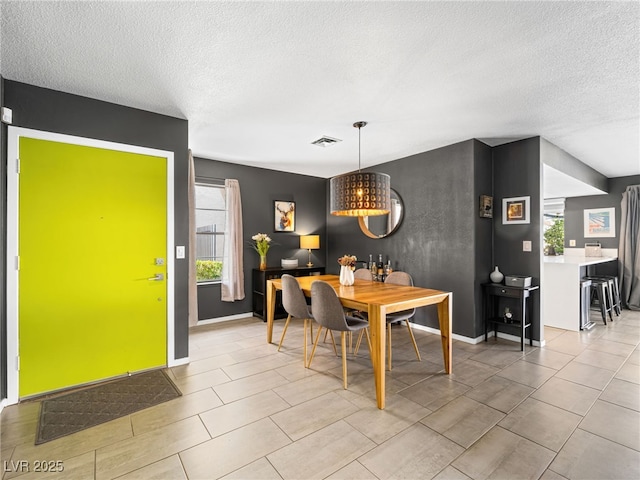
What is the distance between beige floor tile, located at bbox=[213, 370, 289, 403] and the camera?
2.50 metres

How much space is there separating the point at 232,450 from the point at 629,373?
11.7 ft

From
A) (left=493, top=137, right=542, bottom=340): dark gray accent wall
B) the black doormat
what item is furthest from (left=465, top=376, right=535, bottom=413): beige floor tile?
the black doormat

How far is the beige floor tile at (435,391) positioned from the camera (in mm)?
2391

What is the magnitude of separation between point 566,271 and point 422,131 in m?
2.94

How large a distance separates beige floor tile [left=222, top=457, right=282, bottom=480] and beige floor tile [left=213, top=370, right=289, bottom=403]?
30.0 inches

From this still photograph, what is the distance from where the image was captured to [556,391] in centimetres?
256

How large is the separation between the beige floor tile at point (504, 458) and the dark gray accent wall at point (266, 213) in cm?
385

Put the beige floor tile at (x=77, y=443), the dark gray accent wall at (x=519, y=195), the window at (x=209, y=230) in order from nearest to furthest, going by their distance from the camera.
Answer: the beige floor tile at (x=77, y=443)
the dark gray accent wall at (x=519, y=195)
the window at (x=209, y=230)

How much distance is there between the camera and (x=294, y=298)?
3.23 m

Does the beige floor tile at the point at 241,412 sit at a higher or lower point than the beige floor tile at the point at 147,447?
higher

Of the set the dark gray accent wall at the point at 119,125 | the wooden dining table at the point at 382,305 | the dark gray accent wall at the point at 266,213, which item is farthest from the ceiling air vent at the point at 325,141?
the wooden dining table at the point at 382,305

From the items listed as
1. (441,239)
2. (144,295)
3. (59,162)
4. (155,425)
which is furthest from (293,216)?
(155,425)

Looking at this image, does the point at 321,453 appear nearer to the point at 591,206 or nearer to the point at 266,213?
the point at 266,213

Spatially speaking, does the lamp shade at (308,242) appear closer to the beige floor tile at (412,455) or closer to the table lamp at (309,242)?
the table lamp at (309,242)
